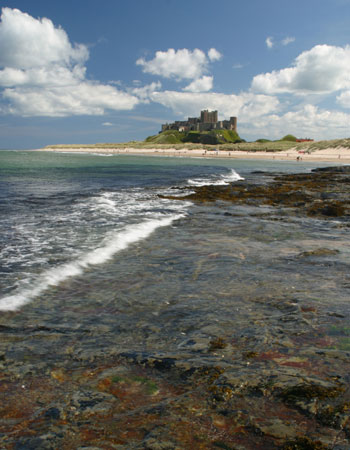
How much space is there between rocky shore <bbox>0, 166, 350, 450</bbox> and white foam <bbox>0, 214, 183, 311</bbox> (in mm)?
851

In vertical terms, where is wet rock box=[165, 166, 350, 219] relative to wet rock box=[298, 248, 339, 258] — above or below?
above

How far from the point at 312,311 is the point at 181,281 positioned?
2.49 m

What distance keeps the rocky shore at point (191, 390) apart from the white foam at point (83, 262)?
851mm

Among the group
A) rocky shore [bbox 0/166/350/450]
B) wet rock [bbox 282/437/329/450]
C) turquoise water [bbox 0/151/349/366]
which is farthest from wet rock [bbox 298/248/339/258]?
wet rock [bbox 282/437/329/450]

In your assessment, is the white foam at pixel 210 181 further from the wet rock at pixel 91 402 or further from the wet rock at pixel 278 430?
the wet rock at pixel 278 430

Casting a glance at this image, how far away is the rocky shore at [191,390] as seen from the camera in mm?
2752

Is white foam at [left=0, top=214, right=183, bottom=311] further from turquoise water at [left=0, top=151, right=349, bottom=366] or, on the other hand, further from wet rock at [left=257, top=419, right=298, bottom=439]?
wet rock at [left=257, top=419, right=298, bottom=439]

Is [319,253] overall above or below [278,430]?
above

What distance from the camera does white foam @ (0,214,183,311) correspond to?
5656 mm

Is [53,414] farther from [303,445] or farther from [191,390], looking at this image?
[303,445]

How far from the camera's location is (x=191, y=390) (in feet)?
11.0

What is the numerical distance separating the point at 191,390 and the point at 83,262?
4925 mm

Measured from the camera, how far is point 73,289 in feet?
20.1

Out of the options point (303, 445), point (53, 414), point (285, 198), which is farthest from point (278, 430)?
point (285, 198)
